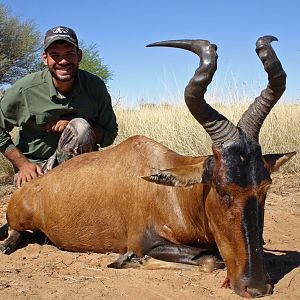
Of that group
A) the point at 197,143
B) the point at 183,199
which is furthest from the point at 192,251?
the point at 197,143

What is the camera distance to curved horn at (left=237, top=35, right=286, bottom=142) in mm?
4434

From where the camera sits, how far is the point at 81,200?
5645 mm

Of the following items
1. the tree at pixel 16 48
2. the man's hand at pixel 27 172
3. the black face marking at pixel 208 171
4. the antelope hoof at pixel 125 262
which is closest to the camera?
the black face marking at pixel 208 171

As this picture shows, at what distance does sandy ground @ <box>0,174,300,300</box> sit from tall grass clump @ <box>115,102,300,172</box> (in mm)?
5310

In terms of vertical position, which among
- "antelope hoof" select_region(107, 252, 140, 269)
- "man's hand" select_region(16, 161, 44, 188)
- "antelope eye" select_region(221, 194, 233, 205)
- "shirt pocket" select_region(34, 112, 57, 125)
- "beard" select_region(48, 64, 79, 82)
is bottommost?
"antelope hoof" select_region(107, 252, 140, 269)

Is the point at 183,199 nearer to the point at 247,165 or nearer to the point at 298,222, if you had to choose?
the point at 247,165

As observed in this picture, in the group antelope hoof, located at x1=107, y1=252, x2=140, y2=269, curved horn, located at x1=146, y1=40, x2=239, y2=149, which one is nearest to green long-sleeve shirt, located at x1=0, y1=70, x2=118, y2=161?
antelope hoof, located at x1=107, y1=252, x2=140, y2=269

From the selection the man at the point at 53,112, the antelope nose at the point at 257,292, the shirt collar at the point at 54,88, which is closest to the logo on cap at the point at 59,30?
the man at the point at 53,112

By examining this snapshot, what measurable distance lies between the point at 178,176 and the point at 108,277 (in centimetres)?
106

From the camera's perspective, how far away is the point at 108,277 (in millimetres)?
4523

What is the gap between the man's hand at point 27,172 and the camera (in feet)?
21.3

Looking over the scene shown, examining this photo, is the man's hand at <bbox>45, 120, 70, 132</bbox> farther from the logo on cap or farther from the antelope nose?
the antelope nose

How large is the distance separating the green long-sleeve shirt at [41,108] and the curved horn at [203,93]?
106 inches

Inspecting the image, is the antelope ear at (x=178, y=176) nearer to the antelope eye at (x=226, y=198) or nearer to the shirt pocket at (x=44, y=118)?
the antelope eye at (x=226, y=198)
